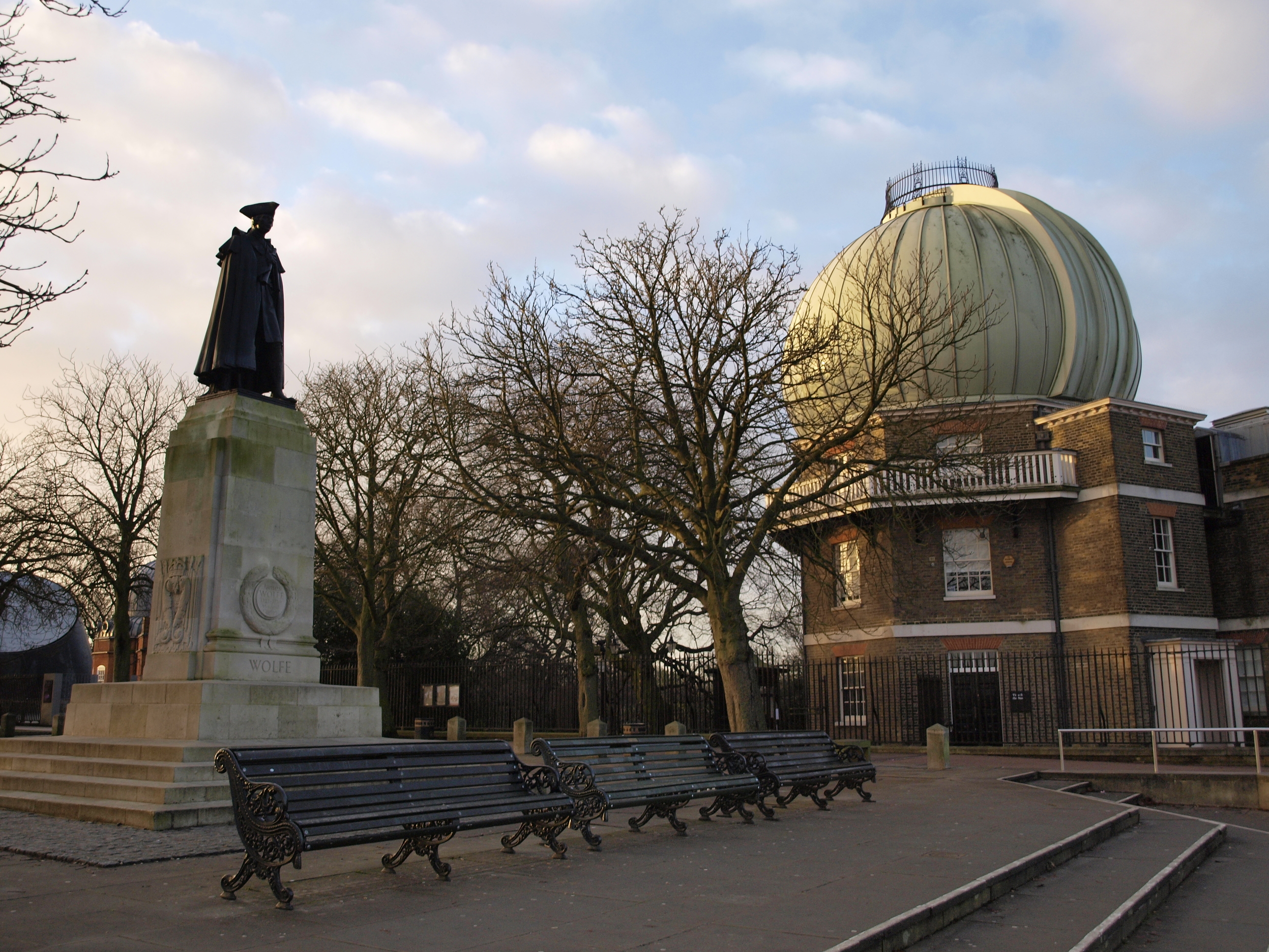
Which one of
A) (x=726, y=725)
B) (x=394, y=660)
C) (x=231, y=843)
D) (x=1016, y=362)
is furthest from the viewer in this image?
(x=394, y=660)

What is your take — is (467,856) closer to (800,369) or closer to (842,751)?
(842,751)

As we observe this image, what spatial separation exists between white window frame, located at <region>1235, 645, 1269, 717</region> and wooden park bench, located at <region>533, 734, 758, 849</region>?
23729 millimetres

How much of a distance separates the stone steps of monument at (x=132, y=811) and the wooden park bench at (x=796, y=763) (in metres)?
5.35

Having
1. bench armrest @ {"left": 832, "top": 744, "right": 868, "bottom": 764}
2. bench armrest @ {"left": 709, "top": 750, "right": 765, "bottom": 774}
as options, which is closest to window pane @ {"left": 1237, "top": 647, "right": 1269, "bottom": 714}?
bench armrest @ {"left": 832, "top": 744, "right": 868, "bottom": 764}

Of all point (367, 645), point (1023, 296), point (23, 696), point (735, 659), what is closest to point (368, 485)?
point (367, 645)

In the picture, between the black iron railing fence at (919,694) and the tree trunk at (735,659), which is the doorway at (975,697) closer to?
the black iron railing fence at (919,694)

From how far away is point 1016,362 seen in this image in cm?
3133

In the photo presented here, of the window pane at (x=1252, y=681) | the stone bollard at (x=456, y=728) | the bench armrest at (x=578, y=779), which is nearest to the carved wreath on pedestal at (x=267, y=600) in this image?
the bench armrest at (x=578, y=779)

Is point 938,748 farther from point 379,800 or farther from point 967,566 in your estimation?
point 379,800

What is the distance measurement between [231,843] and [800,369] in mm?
13855

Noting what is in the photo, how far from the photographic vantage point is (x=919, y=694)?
2966 centimetres

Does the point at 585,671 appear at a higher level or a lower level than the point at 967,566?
lower

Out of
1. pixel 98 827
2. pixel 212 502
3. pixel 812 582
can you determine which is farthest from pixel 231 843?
pixel 812 582

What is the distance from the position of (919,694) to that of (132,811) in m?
24.0
